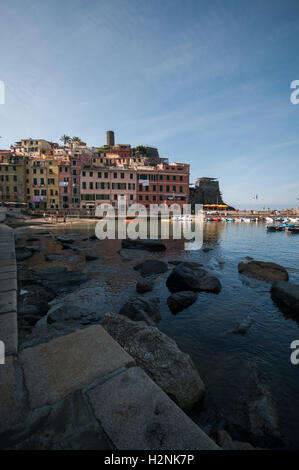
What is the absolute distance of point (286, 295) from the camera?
9.12 m

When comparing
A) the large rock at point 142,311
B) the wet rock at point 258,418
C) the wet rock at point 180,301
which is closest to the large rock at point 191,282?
the wet rock at point 180,301

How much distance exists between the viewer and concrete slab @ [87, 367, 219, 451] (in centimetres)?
212

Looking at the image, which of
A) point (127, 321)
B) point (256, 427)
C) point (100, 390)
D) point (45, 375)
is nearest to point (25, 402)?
point (45, 375)

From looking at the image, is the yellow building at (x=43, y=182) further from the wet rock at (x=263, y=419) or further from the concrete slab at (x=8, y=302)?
the wet rock at (x=263, y=419)

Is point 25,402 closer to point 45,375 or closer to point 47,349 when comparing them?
point 45,375

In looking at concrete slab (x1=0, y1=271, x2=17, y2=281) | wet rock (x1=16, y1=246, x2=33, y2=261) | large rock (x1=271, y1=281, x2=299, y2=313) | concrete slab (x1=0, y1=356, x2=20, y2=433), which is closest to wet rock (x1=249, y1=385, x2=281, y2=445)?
concrete slab (x1=0, y1=356, x2=20, y2=433)

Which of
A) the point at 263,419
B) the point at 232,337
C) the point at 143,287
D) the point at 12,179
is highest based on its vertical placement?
the point at 12,179

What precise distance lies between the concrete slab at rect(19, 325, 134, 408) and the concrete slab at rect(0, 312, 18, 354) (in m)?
0.26

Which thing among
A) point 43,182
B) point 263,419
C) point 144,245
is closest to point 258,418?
point 263,419

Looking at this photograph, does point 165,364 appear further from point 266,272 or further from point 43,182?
point 43,182

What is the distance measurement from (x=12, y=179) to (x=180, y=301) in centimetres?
7266

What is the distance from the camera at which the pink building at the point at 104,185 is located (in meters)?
66.4

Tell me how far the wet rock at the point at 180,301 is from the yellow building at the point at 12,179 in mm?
70079

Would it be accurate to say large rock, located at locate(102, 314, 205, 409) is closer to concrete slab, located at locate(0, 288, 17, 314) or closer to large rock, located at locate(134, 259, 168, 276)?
concrete slab, located at locate(0, 288, 17, 314)
